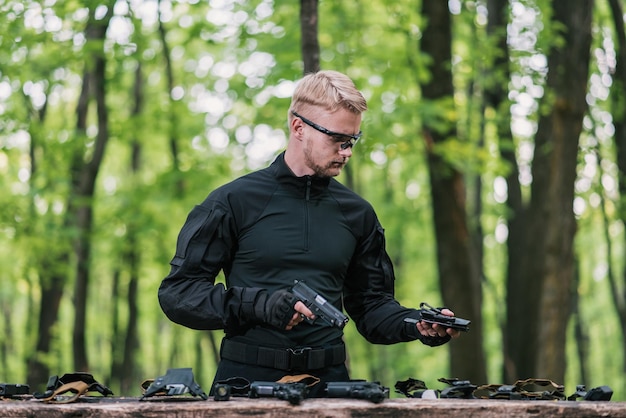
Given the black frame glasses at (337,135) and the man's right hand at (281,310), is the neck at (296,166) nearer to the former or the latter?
the black frame glasses at (337,135)

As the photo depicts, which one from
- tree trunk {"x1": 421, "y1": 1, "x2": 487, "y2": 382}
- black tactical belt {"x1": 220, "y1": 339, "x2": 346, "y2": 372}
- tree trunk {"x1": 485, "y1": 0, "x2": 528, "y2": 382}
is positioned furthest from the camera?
tree trunk {"x1": 485, "y1": 0, "x2": 528, "y2": 382}

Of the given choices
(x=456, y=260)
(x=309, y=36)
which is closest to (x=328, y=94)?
(x=309, y=36)

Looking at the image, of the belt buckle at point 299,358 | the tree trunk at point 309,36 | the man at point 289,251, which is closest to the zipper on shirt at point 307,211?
the man at point 289,251

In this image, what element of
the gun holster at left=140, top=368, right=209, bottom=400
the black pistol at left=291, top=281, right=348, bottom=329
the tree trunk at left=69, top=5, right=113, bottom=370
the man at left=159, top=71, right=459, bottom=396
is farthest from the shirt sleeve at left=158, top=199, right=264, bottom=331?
the tree trunk at left=69, top=5, right=113, bottom=370

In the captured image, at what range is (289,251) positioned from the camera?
379cm

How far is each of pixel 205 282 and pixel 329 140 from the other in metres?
0.80

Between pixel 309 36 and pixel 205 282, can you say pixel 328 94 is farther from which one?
pixel 309 36

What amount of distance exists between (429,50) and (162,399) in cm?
767

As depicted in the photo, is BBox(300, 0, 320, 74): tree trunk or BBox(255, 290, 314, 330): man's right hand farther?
BBox(300, 0, 320, 74): tree trunk

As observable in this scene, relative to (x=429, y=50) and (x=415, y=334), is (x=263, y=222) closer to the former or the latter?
(x=415, y=334)

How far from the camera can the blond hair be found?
12.5ft

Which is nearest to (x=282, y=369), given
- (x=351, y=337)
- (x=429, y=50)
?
(x=429, y=50)

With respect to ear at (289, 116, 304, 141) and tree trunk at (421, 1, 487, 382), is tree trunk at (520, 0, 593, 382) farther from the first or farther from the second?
ear at (289, 116, 304, 141)

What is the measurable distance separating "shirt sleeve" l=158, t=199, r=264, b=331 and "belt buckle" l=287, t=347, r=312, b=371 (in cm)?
24
